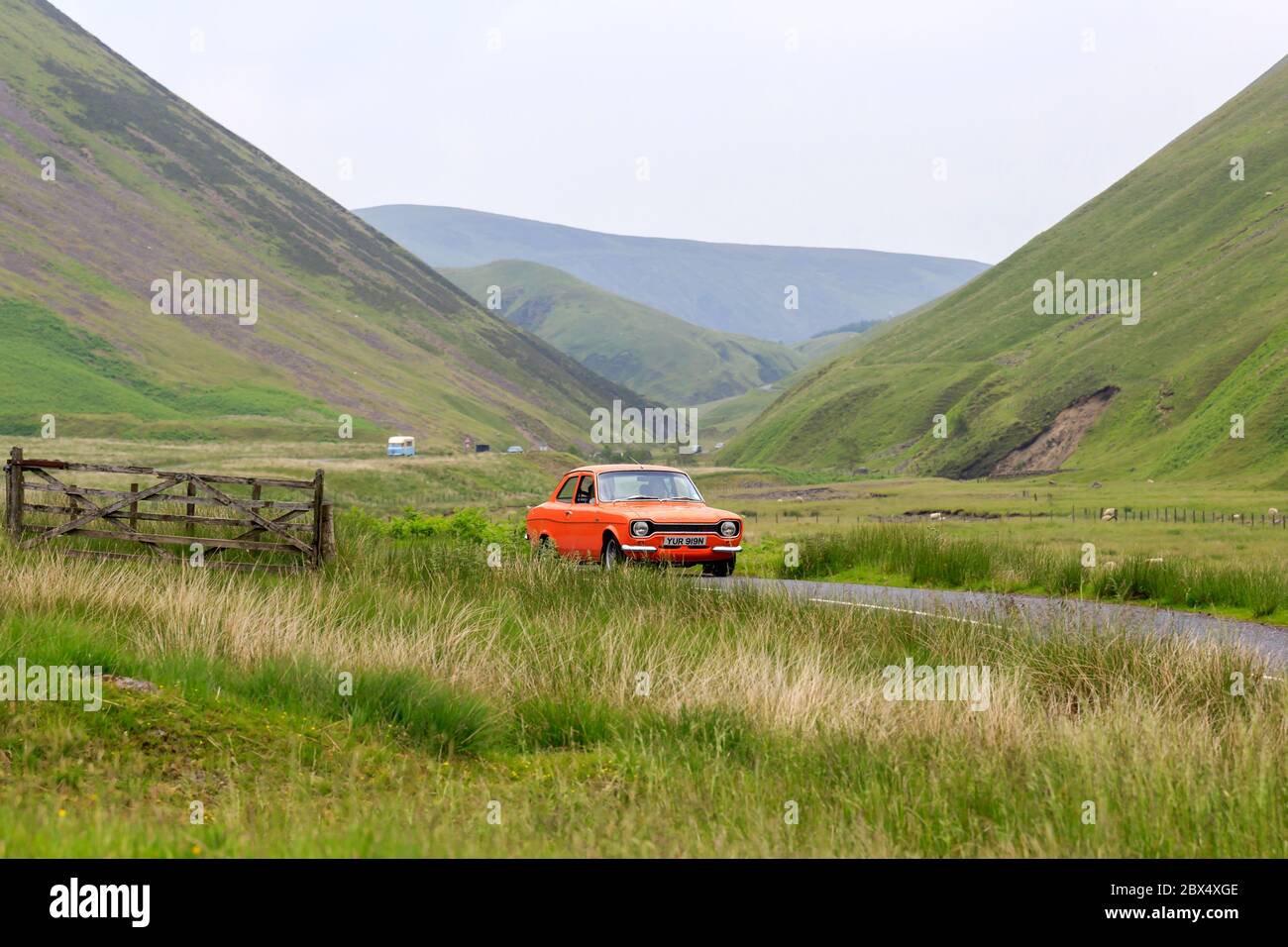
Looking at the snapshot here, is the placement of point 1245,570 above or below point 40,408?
below

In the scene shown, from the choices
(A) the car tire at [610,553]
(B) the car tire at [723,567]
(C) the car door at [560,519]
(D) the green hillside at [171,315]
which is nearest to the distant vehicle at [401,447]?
(D) the green hillside at [171,315]

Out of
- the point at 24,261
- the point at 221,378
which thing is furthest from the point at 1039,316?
the point at 24,261

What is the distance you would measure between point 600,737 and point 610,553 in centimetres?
1057

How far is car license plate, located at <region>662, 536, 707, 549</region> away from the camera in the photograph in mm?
19609

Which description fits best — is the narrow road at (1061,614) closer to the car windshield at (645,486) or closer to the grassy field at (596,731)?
the grassy field at (596,731)

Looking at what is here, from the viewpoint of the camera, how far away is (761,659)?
10766 millimetres

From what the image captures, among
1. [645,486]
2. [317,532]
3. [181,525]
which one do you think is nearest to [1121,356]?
[645,486]

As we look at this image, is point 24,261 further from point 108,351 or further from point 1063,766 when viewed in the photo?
point 1063,766

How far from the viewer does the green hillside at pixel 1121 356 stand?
87250 mm

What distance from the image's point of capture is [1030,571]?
20.8m

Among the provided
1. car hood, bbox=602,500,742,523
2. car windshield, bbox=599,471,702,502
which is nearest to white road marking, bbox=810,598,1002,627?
car hood, bbox=602,500,742,523

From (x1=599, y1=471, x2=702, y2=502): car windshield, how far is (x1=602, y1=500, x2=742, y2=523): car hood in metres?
0.35

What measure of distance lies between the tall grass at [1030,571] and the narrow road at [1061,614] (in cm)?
117
